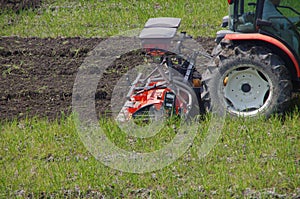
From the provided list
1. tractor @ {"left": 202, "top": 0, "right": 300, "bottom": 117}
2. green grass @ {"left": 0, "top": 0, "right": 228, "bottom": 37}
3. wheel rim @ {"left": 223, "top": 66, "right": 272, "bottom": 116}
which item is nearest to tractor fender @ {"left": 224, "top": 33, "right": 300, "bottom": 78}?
tractor @ {"left": 202, "top": 0, "right": 300, "bottom": 117}

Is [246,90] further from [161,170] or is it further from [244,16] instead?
[161,170]

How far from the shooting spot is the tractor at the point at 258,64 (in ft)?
19.9

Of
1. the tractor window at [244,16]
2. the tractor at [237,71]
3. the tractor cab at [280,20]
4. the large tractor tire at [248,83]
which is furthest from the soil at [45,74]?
the tractor cab at [280,20]

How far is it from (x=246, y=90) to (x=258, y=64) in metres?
0.31

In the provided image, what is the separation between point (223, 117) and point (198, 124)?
0.27m

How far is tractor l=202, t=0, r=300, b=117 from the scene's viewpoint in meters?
6.07

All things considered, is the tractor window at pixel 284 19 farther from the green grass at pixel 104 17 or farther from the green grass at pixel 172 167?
the green grass at pixel 104 17

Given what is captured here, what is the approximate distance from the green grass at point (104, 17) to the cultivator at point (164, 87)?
3173 millimetres

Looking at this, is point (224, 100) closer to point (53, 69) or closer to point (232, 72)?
point (232, 72)

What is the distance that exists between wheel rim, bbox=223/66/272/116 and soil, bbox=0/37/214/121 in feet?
4.82

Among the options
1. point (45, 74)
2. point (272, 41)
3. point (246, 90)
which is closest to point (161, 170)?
point (246, 90)

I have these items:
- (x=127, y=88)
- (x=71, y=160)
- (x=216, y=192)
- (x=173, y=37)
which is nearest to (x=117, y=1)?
(x=127, y=88)

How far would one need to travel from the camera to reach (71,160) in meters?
5.78

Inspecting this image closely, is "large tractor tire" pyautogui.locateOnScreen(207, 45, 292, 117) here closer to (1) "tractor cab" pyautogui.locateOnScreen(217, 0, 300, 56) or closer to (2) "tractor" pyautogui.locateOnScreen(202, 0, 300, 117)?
(2) "tractor" pyautogui.locateOnScreen(202, 0, 300, 117)
